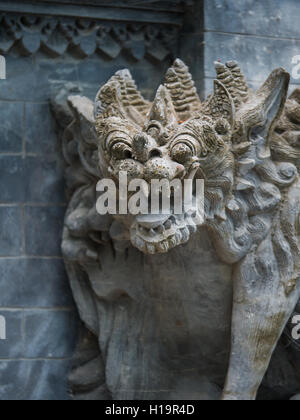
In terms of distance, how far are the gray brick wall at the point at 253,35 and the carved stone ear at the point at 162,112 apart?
29.5 inches

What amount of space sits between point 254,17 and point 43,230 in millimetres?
1455

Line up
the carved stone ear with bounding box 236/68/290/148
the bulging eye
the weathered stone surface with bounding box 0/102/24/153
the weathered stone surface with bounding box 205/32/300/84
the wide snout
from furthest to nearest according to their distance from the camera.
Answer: the weathered stone surface with bounding box 0/102/24/153
the weathered stone surface with bounding box 205/32/300/84
the carved stone ear with bounding box 236/68/290/148
the bulging eye
the wide snout

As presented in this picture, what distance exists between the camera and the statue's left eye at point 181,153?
11.5 ft

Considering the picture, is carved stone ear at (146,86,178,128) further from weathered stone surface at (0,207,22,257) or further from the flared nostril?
weathered stone surface at (0,207,22,257)

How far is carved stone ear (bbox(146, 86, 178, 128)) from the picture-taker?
11.9 ft

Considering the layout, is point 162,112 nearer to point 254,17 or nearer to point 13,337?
point 254,17

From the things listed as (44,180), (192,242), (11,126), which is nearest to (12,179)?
(44,180)

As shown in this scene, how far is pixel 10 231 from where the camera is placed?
14.8ft

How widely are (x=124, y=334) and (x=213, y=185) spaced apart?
1.00 metres

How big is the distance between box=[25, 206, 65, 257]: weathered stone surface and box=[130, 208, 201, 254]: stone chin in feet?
3.62

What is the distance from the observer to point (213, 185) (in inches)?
145

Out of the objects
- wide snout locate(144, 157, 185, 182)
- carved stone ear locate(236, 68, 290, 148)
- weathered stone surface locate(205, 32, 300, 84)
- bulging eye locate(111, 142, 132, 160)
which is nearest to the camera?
wide snout locate(144, 157, 185, 182)

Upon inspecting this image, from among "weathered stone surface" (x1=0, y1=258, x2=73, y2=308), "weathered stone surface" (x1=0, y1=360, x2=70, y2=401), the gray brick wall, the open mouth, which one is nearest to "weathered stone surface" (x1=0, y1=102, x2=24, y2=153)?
"weathered stone surface" (x1=0, y1=258, x2=73, y2=308)

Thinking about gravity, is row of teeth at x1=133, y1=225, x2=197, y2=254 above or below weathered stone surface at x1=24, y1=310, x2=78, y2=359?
above
